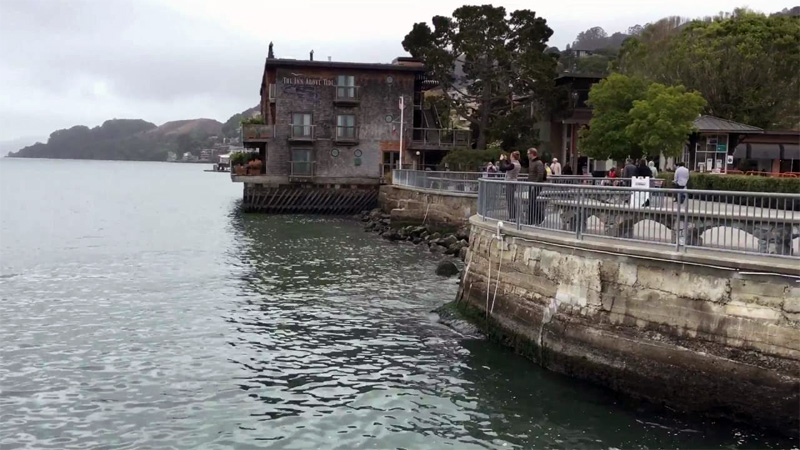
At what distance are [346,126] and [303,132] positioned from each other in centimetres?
362

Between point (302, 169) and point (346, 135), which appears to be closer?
point (302, 169)

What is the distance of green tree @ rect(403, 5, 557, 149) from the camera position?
58.2m

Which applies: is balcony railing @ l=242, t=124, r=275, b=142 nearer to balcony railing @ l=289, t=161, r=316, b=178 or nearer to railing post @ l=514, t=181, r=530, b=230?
balcony railing @ l=289, t=161, r=316, b=178

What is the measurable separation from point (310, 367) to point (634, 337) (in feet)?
21.8

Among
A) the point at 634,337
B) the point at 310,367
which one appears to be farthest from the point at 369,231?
the point at 634,337

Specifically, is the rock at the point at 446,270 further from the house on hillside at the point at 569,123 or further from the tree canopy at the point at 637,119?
the house on hillside at the point at 569,123

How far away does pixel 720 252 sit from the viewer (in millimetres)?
12430

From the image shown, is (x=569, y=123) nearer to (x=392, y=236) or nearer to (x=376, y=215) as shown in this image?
(x=376, y=215)

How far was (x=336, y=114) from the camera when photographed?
59938 millimetres

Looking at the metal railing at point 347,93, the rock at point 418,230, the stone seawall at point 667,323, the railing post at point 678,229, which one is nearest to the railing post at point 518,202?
the stone seawall at point 667,323

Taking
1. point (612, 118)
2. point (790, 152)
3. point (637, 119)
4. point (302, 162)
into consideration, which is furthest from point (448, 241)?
point (790, 152)

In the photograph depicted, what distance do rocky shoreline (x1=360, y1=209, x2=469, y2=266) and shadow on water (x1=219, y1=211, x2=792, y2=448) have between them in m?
9.15

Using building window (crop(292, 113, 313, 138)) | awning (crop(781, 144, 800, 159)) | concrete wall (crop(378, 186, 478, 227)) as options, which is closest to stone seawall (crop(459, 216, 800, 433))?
concrete wall (crop(378, 186, 478, 227))

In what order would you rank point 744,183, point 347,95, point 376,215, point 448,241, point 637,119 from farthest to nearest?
point 347,95 → point 376,215 → point 637,119 → point 448,241 → point 744,183
